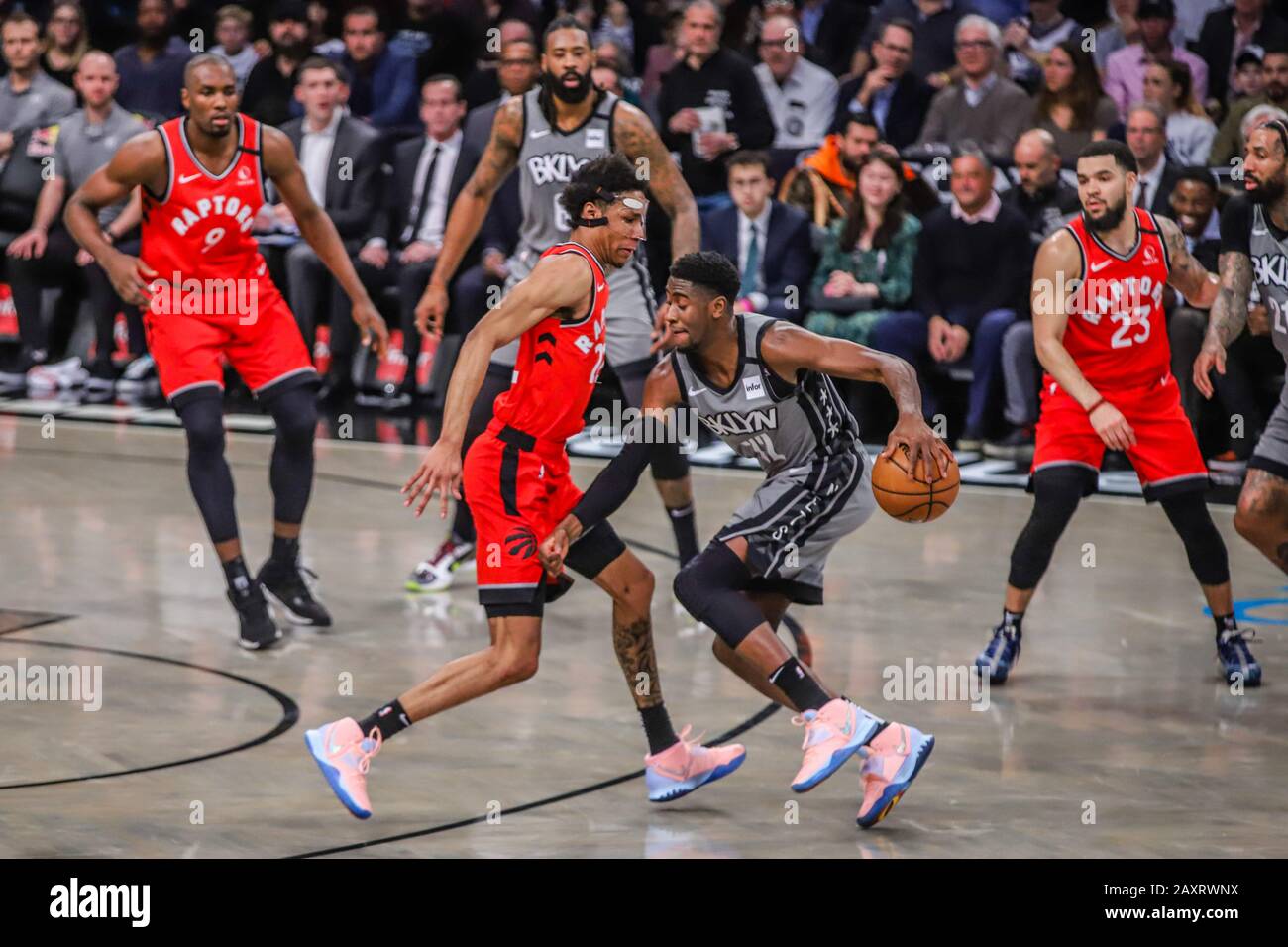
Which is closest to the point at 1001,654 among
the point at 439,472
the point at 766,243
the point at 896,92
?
the point at 439,472

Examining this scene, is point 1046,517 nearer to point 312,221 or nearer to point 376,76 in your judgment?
point 312,221

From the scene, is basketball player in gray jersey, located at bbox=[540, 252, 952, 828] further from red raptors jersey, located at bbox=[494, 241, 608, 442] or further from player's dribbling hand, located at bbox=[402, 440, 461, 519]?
player's dribbling hand, located at bbox=[402, 440, 461, 519]

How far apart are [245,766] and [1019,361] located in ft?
19.5

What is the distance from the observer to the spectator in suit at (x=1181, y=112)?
37.2 feet

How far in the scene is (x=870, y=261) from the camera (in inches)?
440

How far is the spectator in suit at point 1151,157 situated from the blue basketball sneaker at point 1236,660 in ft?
13.4

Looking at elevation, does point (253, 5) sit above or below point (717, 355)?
above

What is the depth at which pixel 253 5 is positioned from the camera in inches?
613

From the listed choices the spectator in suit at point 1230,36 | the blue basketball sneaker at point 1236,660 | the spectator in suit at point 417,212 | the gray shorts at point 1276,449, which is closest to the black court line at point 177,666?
the blue basketball sneaker at point 1236,660

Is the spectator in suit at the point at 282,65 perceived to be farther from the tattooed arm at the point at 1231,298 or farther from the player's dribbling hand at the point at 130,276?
the tattooed arm at the point at 1231,298
